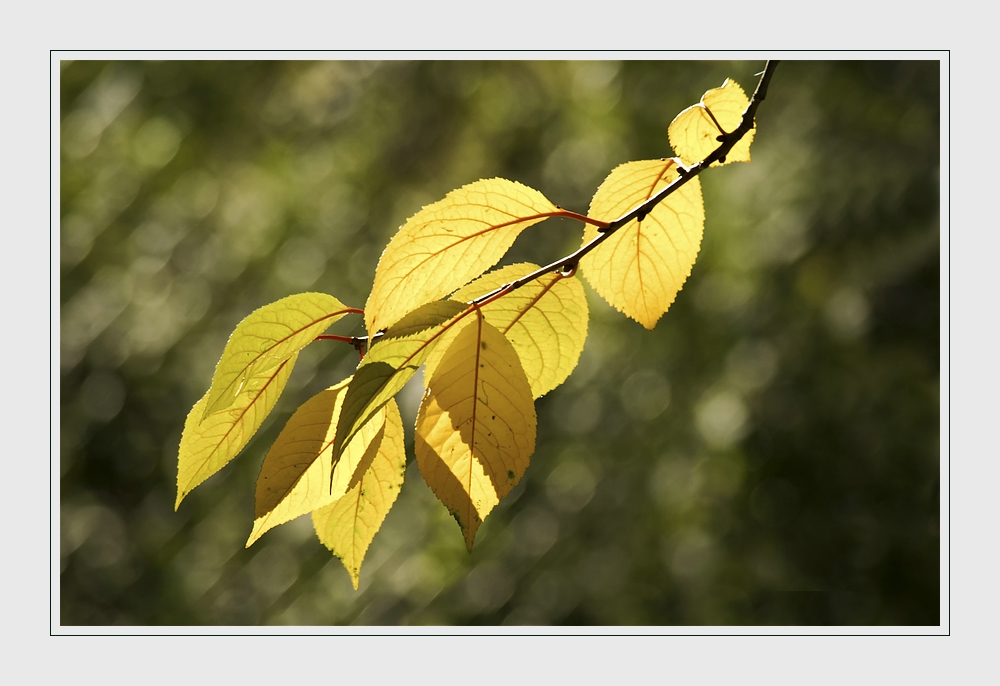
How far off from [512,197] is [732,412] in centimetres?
209

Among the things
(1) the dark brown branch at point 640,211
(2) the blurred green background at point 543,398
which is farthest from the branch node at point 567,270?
(2) the blurred green background at point 543,398

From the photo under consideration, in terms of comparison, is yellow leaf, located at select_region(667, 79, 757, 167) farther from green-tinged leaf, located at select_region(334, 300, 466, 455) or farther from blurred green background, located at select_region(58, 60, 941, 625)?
blurred green background, located at select_region(58, 60, 941, 625)

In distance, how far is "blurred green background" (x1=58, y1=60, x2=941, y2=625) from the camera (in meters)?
2.13

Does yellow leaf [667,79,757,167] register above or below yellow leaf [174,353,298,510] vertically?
above

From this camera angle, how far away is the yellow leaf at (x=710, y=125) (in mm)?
292

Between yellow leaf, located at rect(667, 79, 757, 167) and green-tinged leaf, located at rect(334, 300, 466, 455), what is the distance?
5.0 inches

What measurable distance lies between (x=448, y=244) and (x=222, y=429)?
0.09m

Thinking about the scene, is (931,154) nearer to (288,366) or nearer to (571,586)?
(571,586)

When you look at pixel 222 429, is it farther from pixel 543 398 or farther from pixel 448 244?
pixel 543 398

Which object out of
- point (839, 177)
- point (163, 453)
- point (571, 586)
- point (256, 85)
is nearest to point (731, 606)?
point (571, 586)

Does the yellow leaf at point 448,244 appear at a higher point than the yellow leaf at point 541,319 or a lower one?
higher

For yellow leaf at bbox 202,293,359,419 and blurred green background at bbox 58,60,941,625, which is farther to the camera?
blurred green background at bbox 58,60,941,625

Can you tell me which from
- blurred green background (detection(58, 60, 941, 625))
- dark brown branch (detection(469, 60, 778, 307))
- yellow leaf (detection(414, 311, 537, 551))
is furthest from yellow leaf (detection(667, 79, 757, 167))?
blurred green background (detection(58, 60, 941, 625))

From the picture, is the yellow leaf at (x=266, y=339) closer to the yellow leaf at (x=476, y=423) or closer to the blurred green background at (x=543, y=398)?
the yellow leaf at (x=476, y=423)
